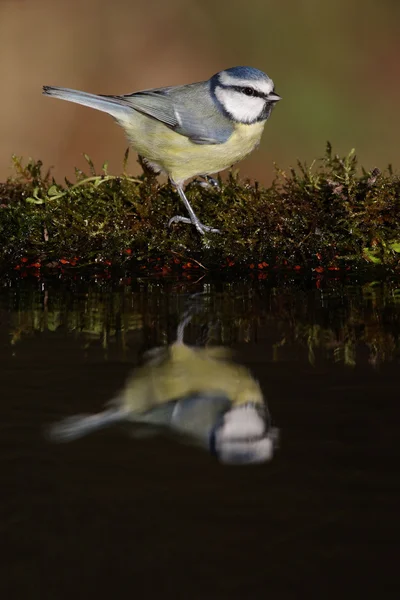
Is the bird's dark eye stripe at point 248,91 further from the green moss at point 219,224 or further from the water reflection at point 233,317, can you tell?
the water reflection at point 233,317

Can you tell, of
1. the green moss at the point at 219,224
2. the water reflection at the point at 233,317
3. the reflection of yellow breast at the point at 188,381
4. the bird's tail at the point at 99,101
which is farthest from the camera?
the bird's tail at the point at 99,101

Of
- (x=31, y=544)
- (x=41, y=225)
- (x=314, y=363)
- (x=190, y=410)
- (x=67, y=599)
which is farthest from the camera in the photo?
(x=41, y=225)

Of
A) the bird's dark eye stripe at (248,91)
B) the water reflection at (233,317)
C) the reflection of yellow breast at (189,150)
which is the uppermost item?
the bird's dark eye stripe at (248,91)

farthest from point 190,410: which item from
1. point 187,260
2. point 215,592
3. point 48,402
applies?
point 187,260

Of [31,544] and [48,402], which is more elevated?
[48,402]

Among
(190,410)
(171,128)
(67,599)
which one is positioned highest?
(171,128)

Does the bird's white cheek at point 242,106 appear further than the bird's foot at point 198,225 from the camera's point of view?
Yes

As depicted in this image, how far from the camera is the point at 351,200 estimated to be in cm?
362

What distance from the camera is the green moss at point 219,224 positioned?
11.7 feet

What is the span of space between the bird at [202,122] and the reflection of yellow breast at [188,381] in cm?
142

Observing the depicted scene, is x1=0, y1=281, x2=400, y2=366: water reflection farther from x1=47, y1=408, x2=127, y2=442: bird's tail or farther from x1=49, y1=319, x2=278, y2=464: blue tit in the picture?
x1=47, y1=408, x2=127, y2=442: bird's tail

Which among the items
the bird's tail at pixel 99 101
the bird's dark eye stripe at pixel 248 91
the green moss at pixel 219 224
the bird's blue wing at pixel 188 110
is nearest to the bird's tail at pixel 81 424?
the green moss at pixel 219 224

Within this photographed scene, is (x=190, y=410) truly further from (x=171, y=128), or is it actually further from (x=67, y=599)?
(x=171, y=128)

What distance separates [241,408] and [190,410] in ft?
0.35
